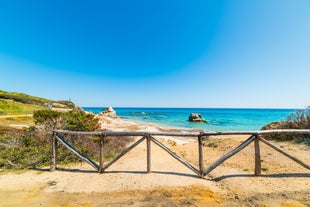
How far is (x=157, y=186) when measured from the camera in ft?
15.0

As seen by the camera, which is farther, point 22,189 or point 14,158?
point 14,158

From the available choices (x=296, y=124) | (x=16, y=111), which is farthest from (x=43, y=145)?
(x=16, y=111)

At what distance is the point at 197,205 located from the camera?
3.61m

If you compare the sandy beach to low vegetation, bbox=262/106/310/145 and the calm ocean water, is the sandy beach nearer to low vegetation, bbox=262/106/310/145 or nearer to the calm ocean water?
low vegetation, bbox=262/106/310/145

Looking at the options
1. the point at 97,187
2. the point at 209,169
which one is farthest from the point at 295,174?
the point at 97,187

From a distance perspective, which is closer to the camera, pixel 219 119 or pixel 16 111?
pixel 16 111

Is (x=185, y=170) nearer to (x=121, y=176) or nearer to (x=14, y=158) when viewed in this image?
(x=121, y=176)

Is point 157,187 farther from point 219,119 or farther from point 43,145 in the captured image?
point 219,119

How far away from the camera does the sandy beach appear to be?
381 centimetres

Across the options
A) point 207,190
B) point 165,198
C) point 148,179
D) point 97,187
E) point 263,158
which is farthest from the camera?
point 263,158

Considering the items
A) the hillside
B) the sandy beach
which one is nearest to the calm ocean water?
the sandy beach

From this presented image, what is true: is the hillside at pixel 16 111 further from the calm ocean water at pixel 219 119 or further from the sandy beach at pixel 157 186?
the calm ocean water at pixel 219 119

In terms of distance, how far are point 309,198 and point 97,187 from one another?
571 cm

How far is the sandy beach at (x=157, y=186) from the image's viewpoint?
12.5 ft
